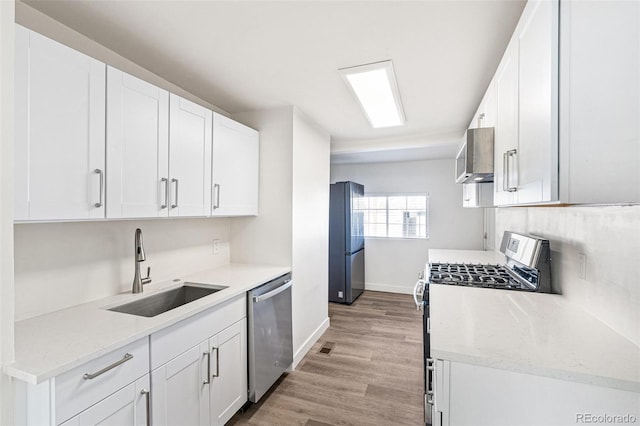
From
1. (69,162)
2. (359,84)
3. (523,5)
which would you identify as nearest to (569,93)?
(523,5)

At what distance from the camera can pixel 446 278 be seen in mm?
2154

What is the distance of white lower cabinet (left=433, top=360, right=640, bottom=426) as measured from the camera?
0.94m

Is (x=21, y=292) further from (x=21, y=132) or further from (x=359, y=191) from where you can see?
(x=359, y=191)

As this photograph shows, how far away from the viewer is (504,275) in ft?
7.61

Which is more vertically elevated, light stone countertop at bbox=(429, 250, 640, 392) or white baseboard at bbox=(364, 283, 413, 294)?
light stone countertop at bbox=(429, 250, 640, 392)

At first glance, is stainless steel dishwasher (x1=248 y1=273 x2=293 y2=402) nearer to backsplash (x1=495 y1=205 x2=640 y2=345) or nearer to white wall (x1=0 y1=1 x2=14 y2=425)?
white wall (x1=0 y1=1 x2=14 y2=425)

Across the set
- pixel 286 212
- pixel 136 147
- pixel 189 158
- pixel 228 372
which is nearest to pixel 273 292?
pixel 228 372

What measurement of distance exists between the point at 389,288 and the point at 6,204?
197 inches

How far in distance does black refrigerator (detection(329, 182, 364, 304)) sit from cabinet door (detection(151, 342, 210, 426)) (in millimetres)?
3005

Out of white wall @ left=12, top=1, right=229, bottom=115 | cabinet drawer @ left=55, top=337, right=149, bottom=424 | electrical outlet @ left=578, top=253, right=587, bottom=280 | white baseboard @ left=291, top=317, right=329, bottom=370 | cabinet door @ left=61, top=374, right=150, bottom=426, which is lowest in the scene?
white baseboard @ left=291, top=317, right=329, bottom=370

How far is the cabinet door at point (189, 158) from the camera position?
6.10ft

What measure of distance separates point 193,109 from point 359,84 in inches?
47.3

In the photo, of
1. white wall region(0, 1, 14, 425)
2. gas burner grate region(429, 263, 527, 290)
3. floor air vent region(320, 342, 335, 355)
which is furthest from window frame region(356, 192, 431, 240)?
white wall region(0, 1, 14, 425)

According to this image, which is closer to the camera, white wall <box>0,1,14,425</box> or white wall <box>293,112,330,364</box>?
white wall <box>0,1,14,425</box>
